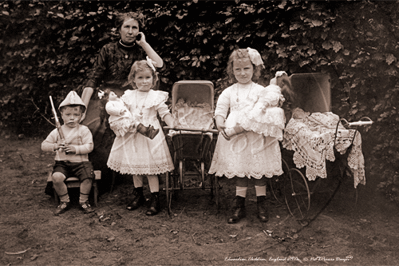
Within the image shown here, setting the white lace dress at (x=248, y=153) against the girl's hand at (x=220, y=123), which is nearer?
the white lace dress at (x=248, y=153)

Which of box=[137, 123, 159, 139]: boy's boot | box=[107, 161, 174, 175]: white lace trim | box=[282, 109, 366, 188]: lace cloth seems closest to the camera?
box=[282, 109, 366, 188]: lace cloth

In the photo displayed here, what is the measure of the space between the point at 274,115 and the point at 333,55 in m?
1.22

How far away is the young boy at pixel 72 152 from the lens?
445 centimetres

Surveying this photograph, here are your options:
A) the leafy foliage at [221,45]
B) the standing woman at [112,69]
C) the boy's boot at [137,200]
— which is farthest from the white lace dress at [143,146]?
the leafy foliage at [221,45]

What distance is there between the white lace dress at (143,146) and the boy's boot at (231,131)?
29.7 inches

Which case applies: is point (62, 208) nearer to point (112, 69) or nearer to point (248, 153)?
point (112, 69)

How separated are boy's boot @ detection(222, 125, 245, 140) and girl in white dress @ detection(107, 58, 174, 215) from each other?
2.17ft

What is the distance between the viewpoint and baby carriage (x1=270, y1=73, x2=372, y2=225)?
3982mm

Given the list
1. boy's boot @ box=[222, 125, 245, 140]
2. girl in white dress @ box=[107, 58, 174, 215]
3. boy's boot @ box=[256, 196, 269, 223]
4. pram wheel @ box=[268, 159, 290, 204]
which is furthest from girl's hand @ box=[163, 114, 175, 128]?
pram wheel @ box=[268, 159, 290, 204]

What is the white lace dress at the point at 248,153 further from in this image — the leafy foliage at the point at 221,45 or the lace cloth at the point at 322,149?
the leafy foliage at the point at 221,45

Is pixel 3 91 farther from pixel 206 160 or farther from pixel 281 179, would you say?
pixel 281 179

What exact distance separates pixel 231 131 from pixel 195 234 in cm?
112

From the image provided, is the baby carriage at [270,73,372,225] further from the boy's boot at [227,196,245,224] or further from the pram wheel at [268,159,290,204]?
the boy's boot at [227,196,245,224]

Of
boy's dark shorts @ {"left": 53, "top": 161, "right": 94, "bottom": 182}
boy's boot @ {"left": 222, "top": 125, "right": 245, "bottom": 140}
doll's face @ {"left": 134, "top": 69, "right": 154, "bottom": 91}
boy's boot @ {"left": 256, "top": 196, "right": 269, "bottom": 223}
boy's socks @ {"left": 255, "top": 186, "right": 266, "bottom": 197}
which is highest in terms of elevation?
doll's face @ {"left": 134, "top": 69, "right": 154, "bottom": 91}
